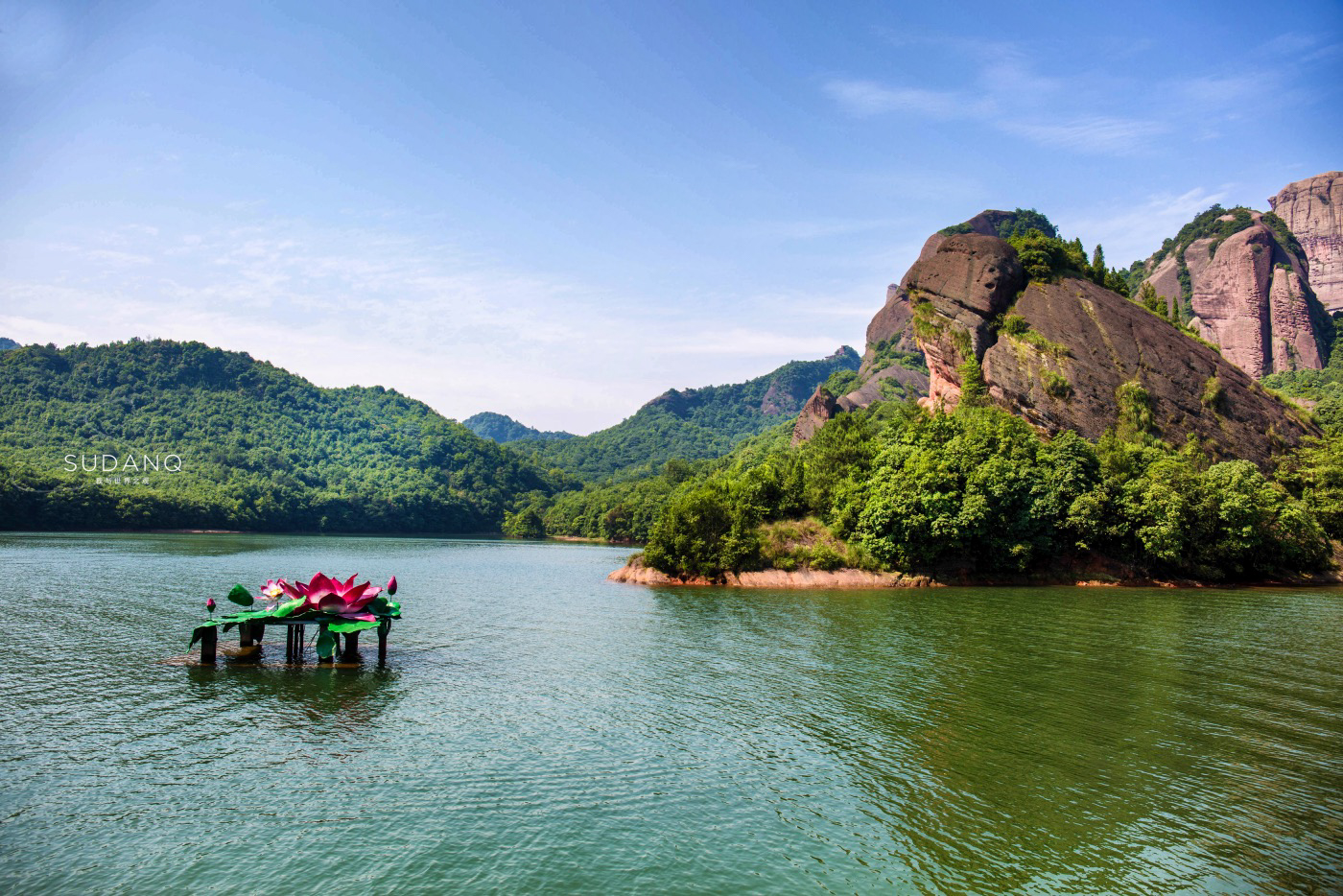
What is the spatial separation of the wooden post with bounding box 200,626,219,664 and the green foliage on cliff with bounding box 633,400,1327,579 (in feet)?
121

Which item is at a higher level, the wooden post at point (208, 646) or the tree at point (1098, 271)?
the tree at point (1098, 271)

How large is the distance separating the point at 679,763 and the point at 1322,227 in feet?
811

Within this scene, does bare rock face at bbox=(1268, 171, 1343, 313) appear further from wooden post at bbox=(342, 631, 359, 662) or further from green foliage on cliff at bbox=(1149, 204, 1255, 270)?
wooden post at bbox=(342, 631, 359, 662)

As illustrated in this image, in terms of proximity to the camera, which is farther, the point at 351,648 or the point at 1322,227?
the point at 1322,227

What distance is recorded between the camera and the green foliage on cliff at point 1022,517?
183ft

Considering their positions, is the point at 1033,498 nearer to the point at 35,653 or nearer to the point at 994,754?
the point at 994,754

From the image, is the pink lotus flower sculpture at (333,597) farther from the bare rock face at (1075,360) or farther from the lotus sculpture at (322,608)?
the bare rock face at (1075,360)

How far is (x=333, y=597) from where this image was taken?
26.1m

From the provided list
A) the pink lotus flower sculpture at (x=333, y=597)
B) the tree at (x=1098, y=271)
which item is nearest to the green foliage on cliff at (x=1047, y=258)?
the tree at (x=1098, y=271)

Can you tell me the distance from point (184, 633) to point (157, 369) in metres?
171

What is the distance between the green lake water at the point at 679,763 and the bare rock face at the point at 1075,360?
3873cm

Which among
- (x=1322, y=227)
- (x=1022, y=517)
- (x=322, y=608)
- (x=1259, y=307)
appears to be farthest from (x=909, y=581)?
(x=1322, y=227)

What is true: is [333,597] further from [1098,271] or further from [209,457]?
[209,457]

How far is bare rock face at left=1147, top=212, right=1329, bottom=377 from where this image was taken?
498 feet
